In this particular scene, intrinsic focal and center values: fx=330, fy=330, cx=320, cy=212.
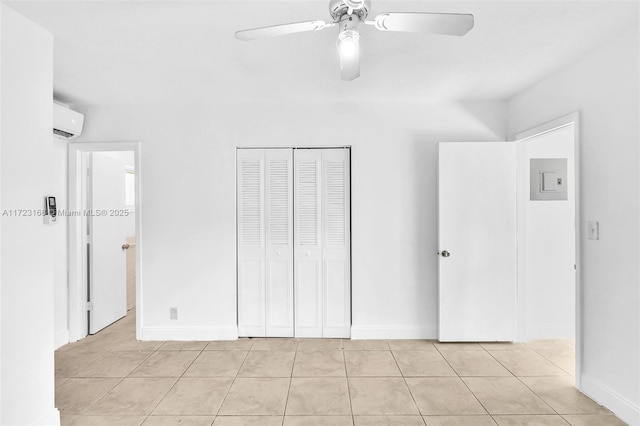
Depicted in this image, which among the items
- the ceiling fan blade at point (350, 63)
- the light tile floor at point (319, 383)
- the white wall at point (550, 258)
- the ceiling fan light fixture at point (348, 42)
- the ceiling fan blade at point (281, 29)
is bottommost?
the light tile floor at point (319, 383)

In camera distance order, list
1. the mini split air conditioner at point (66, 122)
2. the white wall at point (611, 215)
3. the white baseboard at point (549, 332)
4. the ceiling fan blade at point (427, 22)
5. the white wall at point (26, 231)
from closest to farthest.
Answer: the ceiling fan blade at point (427, 22) < the white wall at point (26, 231) < the white wall at point (611, 215) < the mini split air conditioner at point (66, 122) < the white baseboard at point (549, 332)

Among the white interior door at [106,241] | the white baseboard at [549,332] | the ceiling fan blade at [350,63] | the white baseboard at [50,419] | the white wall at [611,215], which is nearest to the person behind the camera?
the ceiling fan blade at [350,63]

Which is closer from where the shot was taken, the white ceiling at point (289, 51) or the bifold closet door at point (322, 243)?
the white ceiling at point (289, 51)

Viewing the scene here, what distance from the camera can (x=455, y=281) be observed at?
10.3 feet

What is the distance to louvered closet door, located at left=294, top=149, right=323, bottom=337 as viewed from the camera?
330cm

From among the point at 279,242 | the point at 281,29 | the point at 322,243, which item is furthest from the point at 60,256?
the point at 281,29

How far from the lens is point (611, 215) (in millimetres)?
2111

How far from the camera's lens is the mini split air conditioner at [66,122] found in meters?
2.91

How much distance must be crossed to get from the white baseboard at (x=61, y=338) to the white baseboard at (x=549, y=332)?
4.56 metres

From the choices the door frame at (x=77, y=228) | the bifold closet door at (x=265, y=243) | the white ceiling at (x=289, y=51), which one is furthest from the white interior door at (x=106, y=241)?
the bifold closet door at (x=265, y=243)

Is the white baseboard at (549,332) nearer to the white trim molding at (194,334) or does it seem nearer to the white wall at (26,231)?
the white trim molding at (194,334)

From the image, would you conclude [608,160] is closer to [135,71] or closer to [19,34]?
[135,71]

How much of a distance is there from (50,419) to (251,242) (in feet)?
6.20

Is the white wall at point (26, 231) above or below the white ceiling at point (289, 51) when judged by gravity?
below
